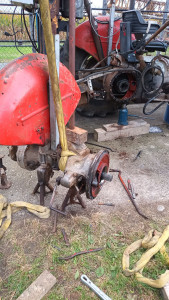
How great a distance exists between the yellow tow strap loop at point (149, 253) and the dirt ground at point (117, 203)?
0.08m

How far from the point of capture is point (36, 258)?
183 cm

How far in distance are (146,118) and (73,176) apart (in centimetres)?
316

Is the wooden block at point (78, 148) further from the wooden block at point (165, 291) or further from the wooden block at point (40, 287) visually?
the wooden block at point (165, 291)

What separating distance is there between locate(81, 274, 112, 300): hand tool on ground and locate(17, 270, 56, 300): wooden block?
0.70ft

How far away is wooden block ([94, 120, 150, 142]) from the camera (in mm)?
3592

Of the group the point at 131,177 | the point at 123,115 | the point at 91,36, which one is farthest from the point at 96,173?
the point at 91,36

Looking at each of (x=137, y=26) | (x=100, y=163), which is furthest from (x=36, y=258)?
(x=137, y=26)

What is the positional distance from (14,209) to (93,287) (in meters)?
1.03

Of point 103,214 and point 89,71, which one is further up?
point 89,71

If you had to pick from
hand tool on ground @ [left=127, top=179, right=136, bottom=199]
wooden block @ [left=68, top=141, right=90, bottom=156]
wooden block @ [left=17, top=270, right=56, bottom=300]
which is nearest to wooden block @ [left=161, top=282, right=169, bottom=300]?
wooden block @ [left=17, top=270, right=56, bottom=300]

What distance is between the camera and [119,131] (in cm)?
366

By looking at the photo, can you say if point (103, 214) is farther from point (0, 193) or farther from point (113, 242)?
point (0, 193)

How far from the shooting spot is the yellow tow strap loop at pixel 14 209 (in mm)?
2135

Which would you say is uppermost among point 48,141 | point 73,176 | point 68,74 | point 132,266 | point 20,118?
point 68,74
